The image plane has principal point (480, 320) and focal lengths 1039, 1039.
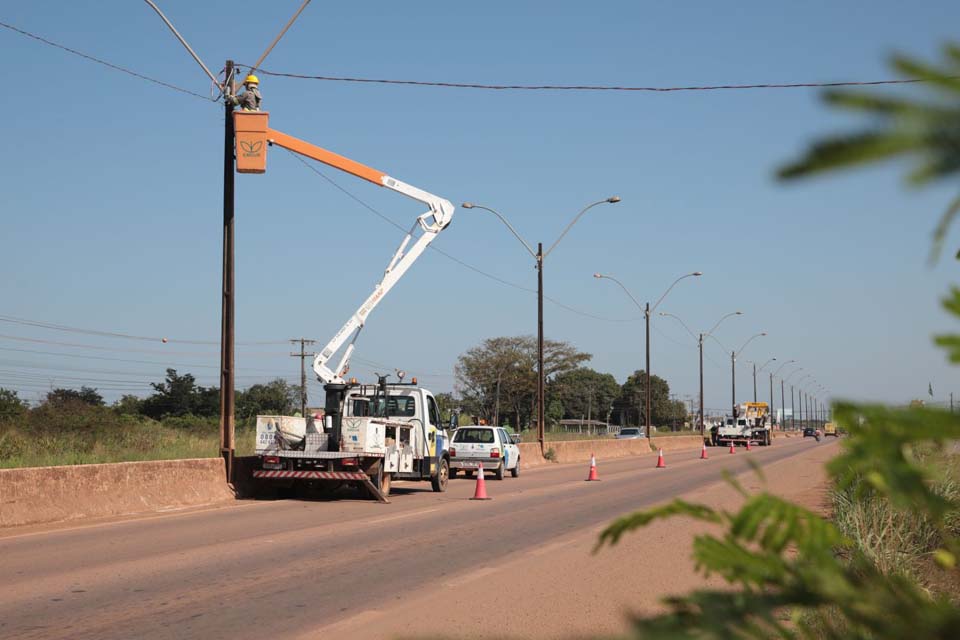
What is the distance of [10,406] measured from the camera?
46000mm

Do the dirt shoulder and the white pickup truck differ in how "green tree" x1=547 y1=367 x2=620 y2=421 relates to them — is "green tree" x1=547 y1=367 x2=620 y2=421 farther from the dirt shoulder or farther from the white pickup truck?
the dirt shoulder

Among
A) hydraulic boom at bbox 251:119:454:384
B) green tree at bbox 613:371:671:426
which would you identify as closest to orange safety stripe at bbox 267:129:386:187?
hydraulic boom at bbox 251:119:454:384

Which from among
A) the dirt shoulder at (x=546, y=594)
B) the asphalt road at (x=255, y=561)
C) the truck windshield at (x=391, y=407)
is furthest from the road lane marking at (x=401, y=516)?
the truck windshield at (x=391, y=407)

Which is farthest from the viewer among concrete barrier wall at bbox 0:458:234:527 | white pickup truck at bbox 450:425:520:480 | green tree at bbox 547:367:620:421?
green tree at bbox 547:367:620:421

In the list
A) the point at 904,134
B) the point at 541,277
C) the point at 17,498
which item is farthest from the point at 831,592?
the point at 541,277

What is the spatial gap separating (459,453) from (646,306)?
104 feet

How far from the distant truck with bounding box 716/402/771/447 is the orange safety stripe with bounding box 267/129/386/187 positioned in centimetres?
5169

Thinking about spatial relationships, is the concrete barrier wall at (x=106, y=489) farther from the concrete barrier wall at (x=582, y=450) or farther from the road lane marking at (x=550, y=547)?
the concrete barrier wall at (x=582, y=450)

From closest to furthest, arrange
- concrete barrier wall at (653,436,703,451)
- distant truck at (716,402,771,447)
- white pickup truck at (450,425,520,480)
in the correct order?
white pickup truck at (450,425,520,480) → concrete barrier wall at (653,436,703,451) → distant truck at (716,402,771,447)

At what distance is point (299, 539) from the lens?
14031 mm

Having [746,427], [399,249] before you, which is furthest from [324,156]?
[746,427]

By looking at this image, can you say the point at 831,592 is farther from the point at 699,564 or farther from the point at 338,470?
the point at 338,470

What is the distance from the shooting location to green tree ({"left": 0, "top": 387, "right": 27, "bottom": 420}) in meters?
43.0

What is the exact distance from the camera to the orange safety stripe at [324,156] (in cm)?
2677
